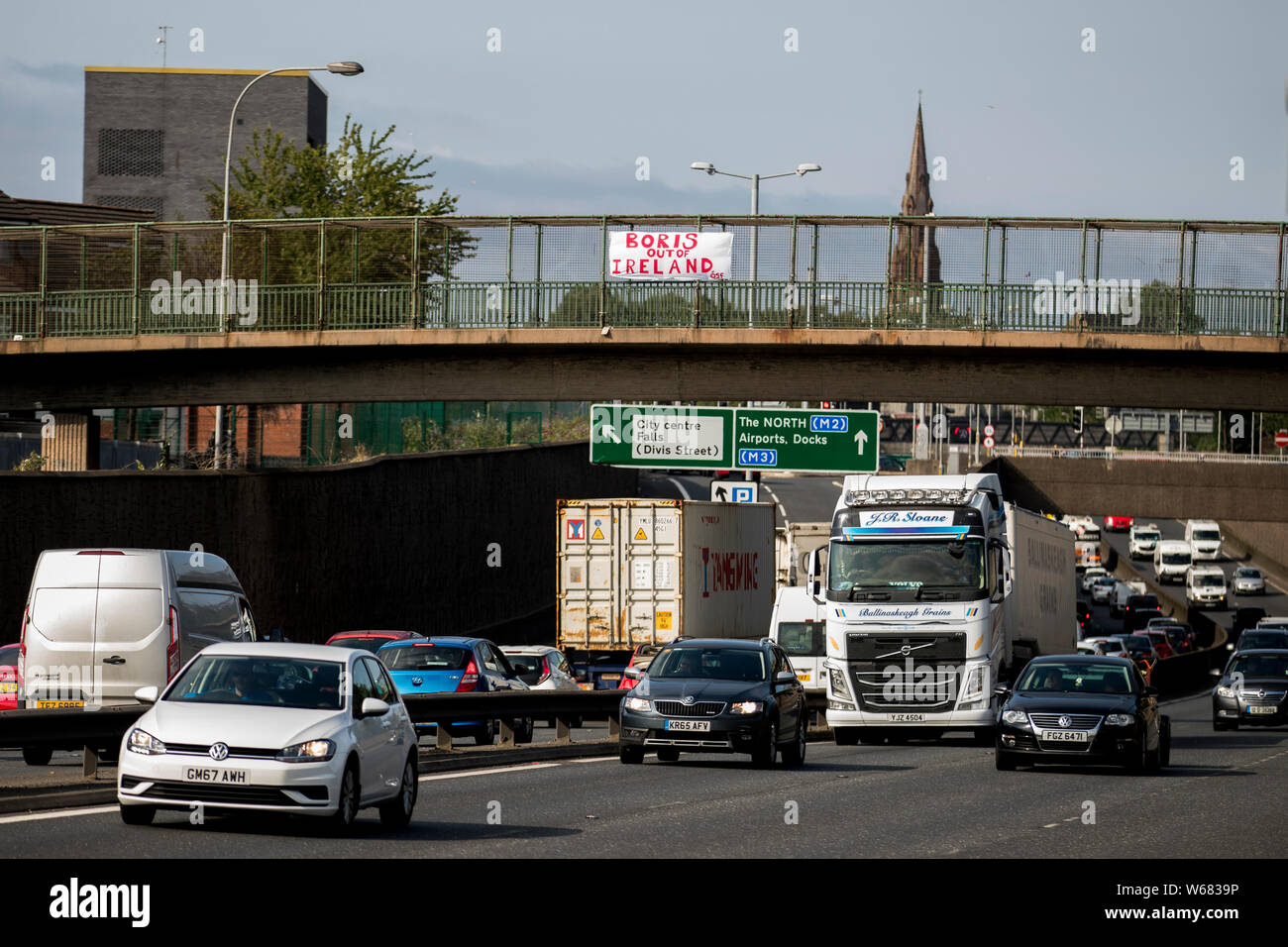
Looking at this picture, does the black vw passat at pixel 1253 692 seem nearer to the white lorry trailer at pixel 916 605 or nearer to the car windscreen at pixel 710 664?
the white lorry trailer at pixel 916 605

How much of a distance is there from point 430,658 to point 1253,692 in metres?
17.8

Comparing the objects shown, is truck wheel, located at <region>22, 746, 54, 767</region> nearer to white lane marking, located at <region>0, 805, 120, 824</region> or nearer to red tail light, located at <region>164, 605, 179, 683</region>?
red tail light, located at <region>164, 605, 179, 683</region>

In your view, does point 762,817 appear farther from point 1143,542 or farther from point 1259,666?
point 1143,542

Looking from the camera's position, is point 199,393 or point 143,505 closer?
point 143,505

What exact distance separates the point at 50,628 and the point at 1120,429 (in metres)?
153

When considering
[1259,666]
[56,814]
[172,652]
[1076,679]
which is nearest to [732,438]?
[1259,666]

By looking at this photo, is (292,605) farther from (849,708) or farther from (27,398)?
(849,708)

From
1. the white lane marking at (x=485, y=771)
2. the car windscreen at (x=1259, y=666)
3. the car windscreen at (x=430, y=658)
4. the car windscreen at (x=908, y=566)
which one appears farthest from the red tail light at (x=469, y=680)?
the car windscreen at (x=1259, y=666)

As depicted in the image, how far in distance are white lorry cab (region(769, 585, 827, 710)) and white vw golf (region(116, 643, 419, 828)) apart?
1902 cm

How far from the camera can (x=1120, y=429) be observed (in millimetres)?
165875

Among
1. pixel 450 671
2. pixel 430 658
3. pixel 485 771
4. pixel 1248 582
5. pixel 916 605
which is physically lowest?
pixel 1248 582

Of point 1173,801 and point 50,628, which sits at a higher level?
point 50,628

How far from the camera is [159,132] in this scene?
97000mm
